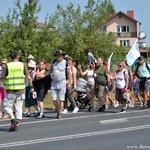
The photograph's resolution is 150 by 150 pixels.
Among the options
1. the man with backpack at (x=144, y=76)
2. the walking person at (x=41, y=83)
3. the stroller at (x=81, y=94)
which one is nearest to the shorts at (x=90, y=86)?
→ the stroller at (x=81, y=94)

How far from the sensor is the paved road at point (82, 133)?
10133mm

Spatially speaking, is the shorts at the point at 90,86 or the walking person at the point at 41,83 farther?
the shorts at the point at 90,86

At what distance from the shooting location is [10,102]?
12328 mm

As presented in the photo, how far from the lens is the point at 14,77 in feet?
40.5

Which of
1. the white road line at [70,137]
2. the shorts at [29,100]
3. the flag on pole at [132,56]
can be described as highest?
the flag on pole at [132,56]

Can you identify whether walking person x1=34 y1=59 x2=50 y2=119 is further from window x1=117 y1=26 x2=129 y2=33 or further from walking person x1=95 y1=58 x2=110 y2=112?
window x1=117 y1=26 x2=129 y2=33

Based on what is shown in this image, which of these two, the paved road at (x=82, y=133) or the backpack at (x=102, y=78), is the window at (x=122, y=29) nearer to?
the backpack at (x=102, y=78)

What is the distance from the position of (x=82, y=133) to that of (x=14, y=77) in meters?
2.12

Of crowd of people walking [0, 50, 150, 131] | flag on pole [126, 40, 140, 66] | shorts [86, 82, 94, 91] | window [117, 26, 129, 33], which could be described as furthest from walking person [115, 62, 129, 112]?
window [117, 26, 129, 33]

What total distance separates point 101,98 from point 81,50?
29.2 m

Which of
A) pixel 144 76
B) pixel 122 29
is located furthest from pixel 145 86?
pixel 122 29

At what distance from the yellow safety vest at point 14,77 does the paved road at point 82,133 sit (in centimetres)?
102

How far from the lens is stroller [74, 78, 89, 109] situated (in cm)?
1780

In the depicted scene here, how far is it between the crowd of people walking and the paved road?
54 cm
